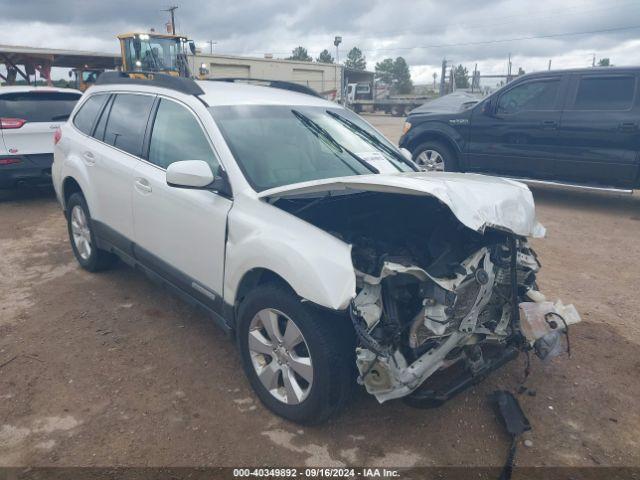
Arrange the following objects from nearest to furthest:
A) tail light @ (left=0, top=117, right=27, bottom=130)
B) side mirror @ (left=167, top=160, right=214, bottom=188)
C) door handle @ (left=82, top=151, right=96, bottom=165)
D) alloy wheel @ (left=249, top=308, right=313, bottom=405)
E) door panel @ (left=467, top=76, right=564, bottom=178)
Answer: alloy wheel @ (left=249, top=308, right=313, bottom=405), side mirror @ (left=167, top=160, right=214, bottom=188), door handle @ (left=82, top=151, right=96, bottom=165), tail light @ (left=0, top=117, right=27, bottom=130), door panel @ (left=467, top=76, right=564, bottom=178)

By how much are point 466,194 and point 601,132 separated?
5.69m

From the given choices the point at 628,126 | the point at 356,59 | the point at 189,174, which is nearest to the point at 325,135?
the point at 189,174

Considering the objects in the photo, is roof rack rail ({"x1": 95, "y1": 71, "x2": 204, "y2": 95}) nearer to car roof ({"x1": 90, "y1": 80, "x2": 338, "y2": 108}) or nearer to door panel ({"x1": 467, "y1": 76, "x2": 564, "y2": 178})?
car roof ({"x1": 90, "y1": 80, "x2": 338, "y2": 108})

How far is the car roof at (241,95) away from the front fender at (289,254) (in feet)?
3.11

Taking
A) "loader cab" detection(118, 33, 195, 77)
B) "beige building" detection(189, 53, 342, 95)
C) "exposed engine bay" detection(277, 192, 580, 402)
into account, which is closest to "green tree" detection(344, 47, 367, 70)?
"beige building" detection(189, 53, 342, 95)

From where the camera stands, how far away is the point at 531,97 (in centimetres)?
774

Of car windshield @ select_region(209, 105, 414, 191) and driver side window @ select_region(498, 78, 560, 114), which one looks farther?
driver side window @ select_region(498, 78, 560, 114)

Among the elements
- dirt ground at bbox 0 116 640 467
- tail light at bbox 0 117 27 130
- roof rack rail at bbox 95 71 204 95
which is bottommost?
dirt ground at bbox 0 116 640 467

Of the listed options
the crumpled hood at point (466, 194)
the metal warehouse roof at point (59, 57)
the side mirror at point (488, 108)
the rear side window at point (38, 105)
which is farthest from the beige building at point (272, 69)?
the crumpled hood at point (466, 194)

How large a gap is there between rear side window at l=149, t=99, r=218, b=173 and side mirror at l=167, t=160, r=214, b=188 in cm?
22

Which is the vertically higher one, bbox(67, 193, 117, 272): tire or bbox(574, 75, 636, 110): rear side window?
bbox(574, 75, 636, 110): rear side window

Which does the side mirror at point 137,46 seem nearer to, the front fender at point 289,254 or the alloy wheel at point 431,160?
the alloy wheel at point 431,160

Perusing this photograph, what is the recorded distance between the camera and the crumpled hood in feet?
7.80

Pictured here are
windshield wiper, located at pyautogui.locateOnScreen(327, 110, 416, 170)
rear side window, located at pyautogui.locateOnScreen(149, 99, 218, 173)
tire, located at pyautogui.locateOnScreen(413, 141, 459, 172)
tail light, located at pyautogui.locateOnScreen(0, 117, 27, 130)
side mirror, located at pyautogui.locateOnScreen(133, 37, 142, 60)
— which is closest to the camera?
rear side window, located at pyautogui.locateOnScreen(149, 99, 218, 173)
